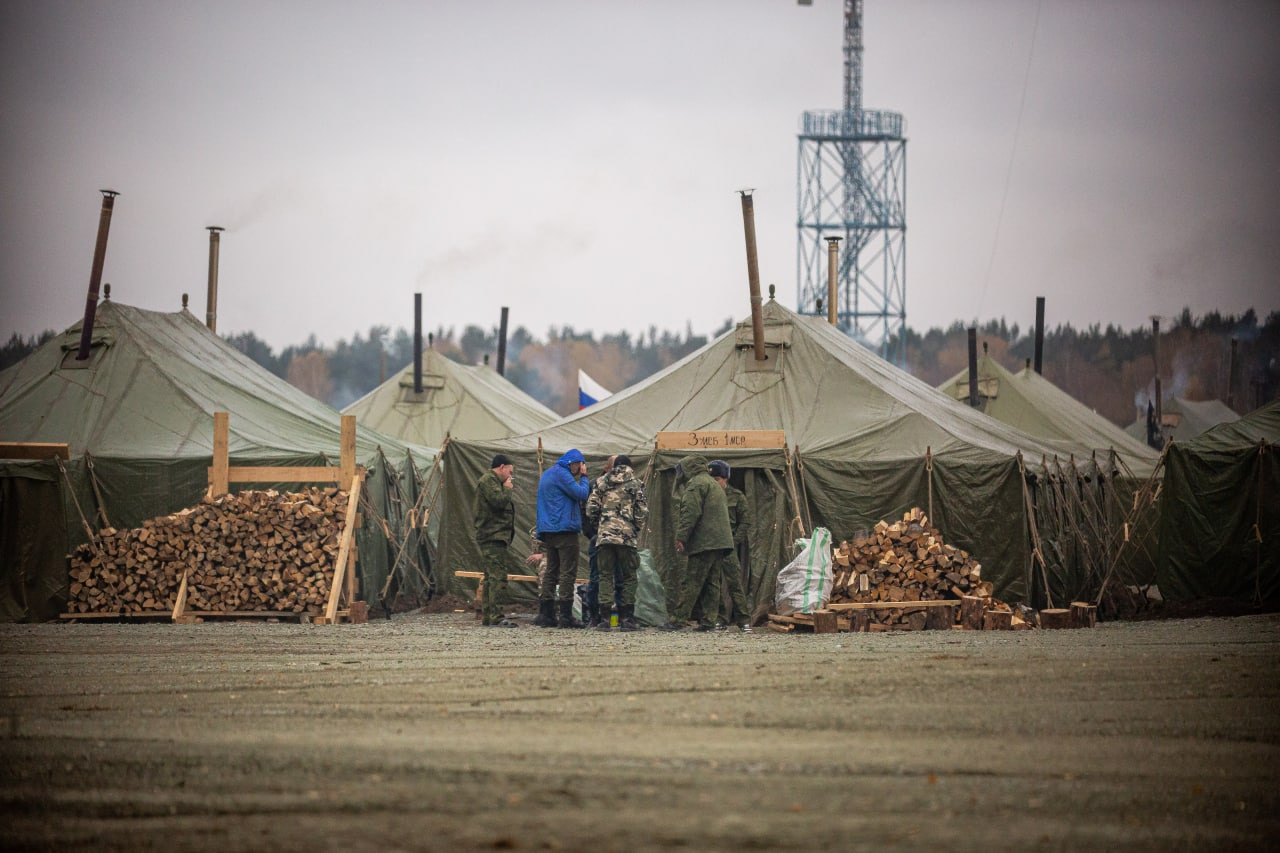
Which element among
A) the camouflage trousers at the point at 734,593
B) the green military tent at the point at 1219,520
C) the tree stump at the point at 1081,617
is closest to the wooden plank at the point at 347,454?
the camouflage trousers at the point at 734,593

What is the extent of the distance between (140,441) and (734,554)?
6.81m

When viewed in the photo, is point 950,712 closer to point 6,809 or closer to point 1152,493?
point 6,809

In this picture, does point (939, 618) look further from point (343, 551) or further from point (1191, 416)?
point (1191, 416)

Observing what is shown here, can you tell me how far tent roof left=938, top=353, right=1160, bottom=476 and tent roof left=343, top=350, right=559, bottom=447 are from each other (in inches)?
325

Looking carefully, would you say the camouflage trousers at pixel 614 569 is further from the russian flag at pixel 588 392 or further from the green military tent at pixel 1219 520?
the russian flag at pixel 588 392

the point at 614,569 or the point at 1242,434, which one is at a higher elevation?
the point at 1242,434

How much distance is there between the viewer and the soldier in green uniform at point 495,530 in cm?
1365

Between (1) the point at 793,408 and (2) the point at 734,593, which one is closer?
(2) the point at 734,593

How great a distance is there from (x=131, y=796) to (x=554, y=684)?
3381 millimetres

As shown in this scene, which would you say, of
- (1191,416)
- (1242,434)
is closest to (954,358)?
(1191,416)

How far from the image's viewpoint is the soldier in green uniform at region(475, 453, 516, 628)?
44.8ft

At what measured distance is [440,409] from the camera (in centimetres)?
2641

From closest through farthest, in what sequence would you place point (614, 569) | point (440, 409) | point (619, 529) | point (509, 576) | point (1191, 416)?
point (619, 529), point (614, 569), point (509, 576), point (440, 409), point (1191, 416)

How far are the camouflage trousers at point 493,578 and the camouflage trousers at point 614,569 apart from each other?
1.01 meters
